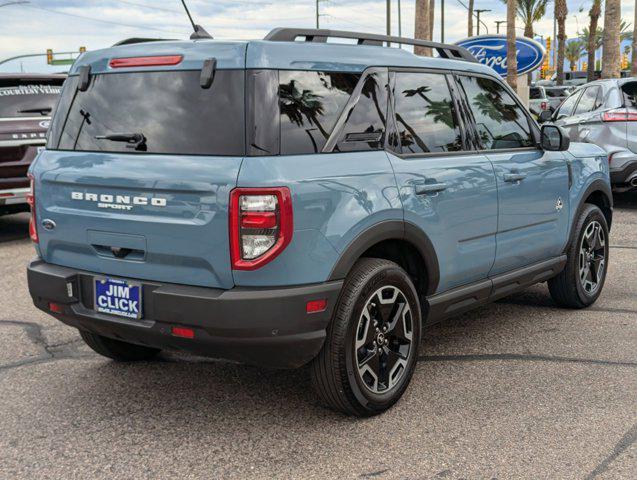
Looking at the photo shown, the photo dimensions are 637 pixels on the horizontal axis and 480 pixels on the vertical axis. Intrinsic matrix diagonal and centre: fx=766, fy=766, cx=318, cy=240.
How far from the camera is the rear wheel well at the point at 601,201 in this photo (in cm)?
605

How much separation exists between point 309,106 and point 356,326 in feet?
3.51

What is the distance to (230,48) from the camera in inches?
137

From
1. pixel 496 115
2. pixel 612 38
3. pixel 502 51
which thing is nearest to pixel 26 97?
pixel 496 115

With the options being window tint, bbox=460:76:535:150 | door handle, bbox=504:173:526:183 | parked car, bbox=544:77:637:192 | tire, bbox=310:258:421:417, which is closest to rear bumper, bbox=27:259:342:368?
tire, bbox=310:258:421:417

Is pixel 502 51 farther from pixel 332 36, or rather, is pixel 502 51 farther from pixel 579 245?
pixel 332 36

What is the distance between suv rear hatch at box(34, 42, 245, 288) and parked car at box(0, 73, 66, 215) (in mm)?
5083

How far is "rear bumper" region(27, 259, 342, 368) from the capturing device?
3.32 meters

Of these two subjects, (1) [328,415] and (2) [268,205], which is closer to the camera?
(2) [268,205]

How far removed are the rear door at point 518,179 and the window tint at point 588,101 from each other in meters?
6.32

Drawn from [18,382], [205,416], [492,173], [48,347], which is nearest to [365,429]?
[205,416]

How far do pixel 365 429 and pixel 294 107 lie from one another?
5.21 feet

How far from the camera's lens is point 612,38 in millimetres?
20109

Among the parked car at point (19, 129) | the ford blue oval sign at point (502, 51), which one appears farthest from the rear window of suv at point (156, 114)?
the ford blue oval sign at point (502, 51)

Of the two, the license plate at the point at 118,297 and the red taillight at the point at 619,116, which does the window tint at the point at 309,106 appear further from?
the red taillight at the point at 619,116
